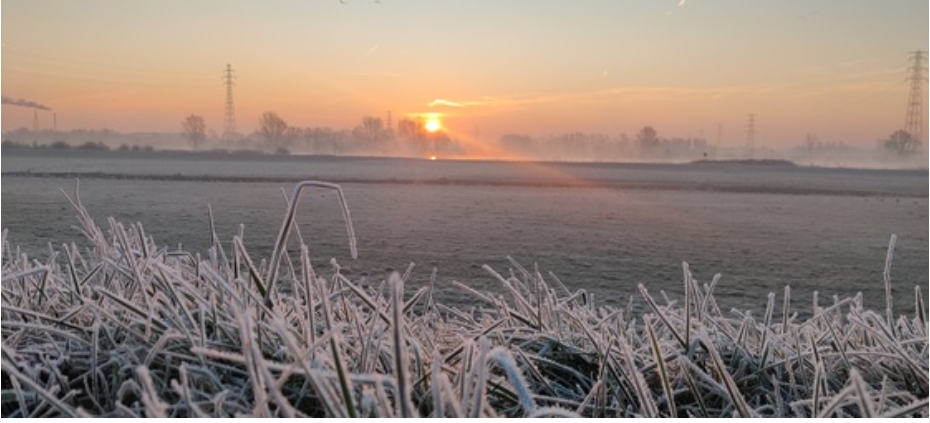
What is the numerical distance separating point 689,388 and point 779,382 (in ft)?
1.12

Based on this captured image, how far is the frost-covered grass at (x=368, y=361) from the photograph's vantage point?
1386mm

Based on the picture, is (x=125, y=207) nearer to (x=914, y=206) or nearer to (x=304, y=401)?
(x=304, y=401)

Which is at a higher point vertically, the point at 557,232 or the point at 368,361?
the point at 368,361

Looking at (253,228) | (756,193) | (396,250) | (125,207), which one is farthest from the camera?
(756,193)

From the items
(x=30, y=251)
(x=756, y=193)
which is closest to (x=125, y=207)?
(x=30, y=251)

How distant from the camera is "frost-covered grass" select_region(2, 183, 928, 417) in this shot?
139 centimetres

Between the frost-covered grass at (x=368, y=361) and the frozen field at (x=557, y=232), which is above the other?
the frost-covered grass at (x=368, y=361)

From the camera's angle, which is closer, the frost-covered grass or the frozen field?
the frost-covered grass

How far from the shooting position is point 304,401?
162 centimetres

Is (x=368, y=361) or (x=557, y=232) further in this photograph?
(x=557, y=232)

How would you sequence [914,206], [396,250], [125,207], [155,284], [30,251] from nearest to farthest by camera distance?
[155,284] → [30,251] → [396,250] → [125,207] → [914,206]

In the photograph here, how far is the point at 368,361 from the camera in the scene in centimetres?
182

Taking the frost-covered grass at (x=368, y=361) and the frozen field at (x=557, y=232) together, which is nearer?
the frost-covered grass at (x=368, y=361)

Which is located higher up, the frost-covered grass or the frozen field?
the frost-covered grass
